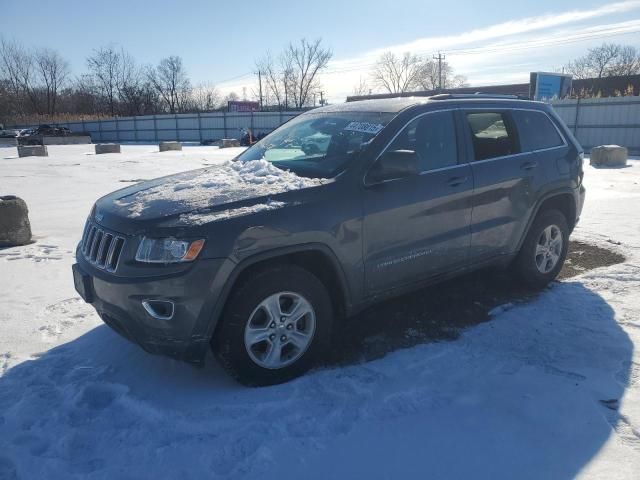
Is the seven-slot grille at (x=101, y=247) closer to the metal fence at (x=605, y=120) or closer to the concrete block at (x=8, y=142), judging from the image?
the metal fence at (x=605, y=120)

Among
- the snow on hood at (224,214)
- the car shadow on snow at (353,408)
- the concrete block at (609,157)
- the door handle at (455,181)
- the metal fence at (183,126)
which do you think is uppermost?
the metal fence at (183,126)

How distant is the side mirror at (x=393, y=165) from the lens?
3.43 m

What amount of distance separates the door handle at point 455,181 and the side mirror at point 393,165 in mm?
533

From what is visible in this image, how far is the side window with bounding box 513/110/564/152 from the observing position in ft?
15.3

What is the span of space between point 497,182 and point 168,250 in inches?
110

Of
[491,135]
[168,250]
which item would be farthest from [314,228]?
[491,135]

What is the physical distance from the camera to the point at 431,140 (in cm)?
397

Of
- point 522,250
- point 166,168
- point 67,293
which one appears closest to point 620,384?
point 522,250

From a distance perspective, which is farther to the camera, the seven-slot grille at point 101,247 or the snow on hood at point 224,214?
the seven-slot grille at point 101,247

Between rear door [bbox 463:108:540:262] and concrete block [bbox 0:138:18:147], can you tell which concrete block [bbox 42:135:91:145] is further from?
rear door [bbox 463:108:540:262]

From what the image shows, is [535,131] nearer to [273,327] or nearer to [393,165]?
[393,165]

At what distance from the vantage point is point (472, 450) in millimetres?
2574

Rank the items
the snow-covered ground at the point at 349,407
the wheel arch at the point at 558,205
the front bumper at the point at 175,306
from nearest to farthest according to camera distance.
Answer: the snow-covered ground at the point at 349,407 → the front bumper at the point at 175,306 → the wheel arch at the point at 558,205

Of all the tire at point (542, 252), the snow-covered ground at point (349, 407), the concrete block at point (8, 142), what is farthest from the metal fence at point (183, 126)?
the snow-covered ground at point (349, 407)
